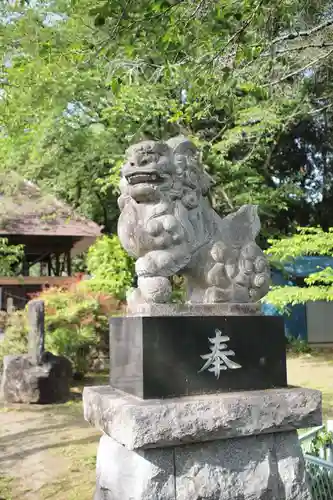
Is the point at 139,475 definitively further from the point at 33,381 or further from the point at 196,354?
the point at 33,381

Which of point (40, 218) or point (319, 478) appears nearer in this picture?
point (319, 478)

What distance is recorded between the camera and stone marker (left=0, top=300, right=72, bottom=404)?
8.79 meters

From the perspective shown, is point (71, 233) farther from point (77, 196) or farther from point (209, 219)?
point (209, 219)

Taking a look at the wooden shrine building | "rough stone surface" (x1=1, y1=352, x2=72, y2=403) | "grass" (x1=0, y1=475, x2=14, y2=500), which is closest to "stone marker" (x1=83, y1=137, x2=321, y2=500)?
"grass" (x1=0, y1=475, x2=14, y2=500)

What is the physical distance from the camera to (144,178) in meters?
3.48

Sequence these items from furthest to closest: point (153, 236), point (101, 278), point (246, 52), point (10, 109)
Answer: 1. point (101, 278)
2. point (10, 109)
3. point (246, 52)
4. point (153, 236)

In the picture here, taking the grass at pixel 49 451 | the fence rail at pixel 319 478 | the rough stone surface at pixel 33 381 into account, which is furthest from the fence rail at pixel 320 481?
the rough stone surface at pixel 33 381

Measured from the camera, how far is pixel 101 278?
1410 centimetres

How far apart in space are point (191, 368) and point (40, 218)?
13.8 m

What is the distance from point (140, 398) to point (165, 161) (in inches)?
63.5

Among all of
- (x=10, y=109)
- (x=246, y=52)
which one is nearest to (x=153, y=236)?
(x=246, y=52)

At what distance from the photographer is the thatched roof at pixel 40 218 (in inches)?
624

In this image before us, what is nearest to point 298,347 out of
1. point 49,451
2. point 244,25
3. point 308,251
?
point 308,251

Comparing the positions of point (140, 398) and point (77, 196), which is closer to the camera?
point (140, 398)
